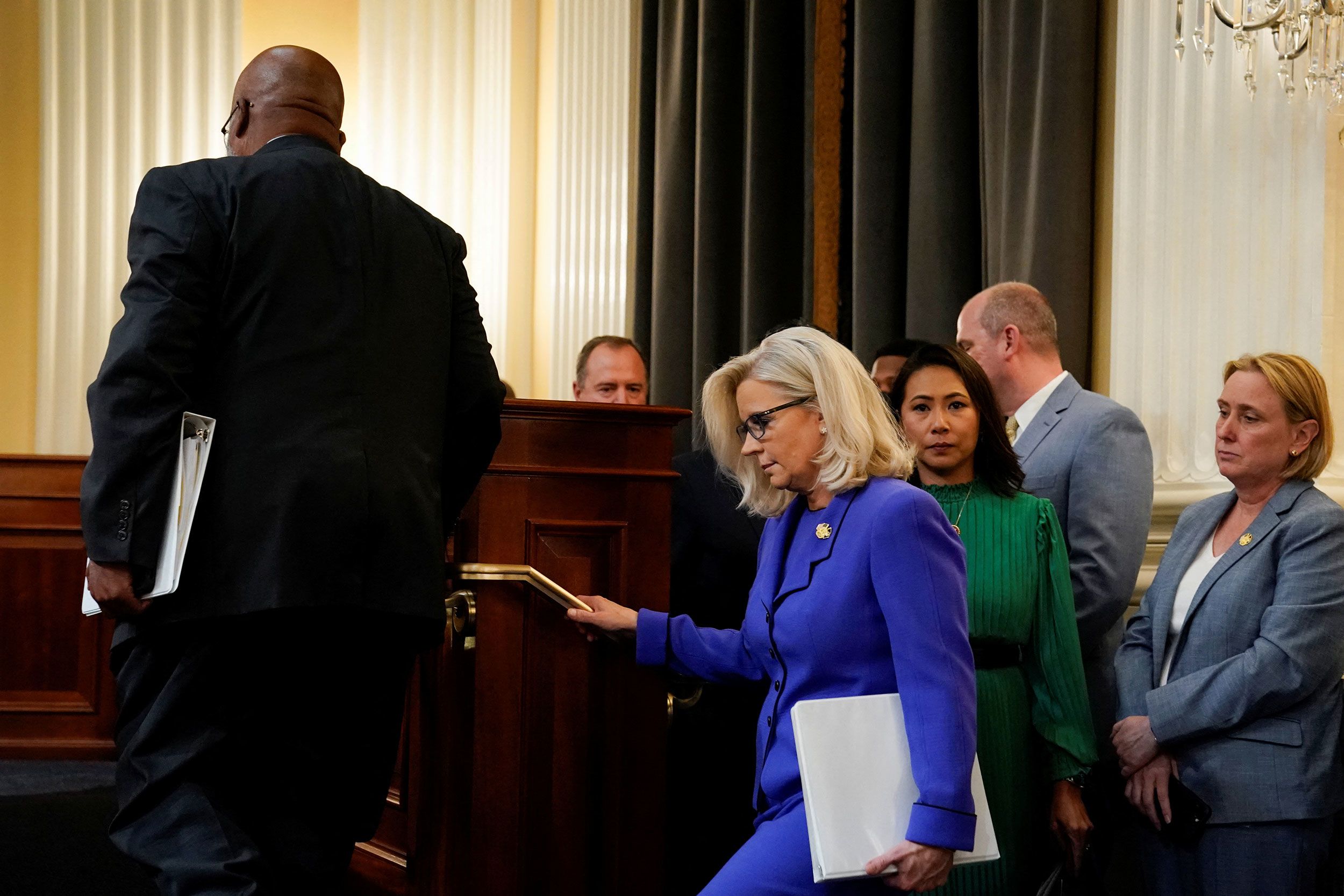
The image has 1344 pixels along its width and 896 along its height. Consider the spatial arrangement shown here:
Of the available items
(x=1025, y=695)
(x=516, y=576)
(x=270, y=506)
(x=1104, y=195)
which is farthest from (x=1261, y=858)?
(x=1104, y=195)

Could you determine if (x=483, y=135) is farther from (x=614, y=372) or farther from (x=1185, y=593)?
(x=1185, y=593)

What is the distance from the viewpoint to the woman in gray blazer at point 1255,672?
267 cm

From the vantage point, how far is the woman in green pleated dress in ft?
8.89

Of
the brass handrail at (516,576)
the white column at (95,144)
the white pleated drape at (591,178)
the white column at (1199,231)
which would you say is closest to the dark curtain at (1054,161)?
the white column at (1199,231)

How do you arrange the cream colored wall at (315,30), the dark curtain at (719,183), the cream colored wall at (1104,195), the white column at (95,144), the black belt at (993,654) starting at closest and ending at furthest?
the black belt at (993,654) → the cream colored wall at (1104,195) → the dark curtain at (719,183) → the white column at (95,144) → the cream colored wall at (315,30)

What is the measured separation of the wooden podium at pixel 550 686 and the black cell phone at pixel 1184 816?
40.2 inches

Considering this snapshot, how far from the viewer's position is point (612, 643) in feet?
9.35

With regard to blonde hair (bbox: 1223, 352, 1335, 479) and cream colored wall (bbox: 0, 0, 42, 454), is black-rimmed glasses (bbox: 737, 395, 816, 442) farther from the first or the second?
cream colored wall (bbox: 0, 0, 42, 454)

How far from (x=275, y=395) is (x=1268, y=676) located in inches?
75.1

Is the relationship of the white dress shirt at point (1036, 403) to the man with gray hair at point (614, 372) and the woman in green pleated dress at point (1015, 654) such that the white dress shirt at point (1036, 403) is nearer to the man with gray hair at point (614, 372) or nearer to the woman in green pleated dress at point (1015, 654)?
the woman in green pleated dress at point (1015, 654)

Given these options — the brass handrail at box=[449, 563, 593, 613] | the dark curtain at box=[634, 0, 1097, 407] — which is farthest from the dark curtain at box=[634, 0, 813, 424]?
the brass handrail at box=[449, 563, 593, 613]

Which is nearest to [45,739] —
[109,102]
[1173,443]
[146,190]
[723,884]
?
[146,190]

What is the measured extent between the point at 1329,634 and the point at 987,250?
7.16ft

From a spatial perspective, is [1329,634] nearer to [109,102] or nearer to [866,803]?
[866,803]
